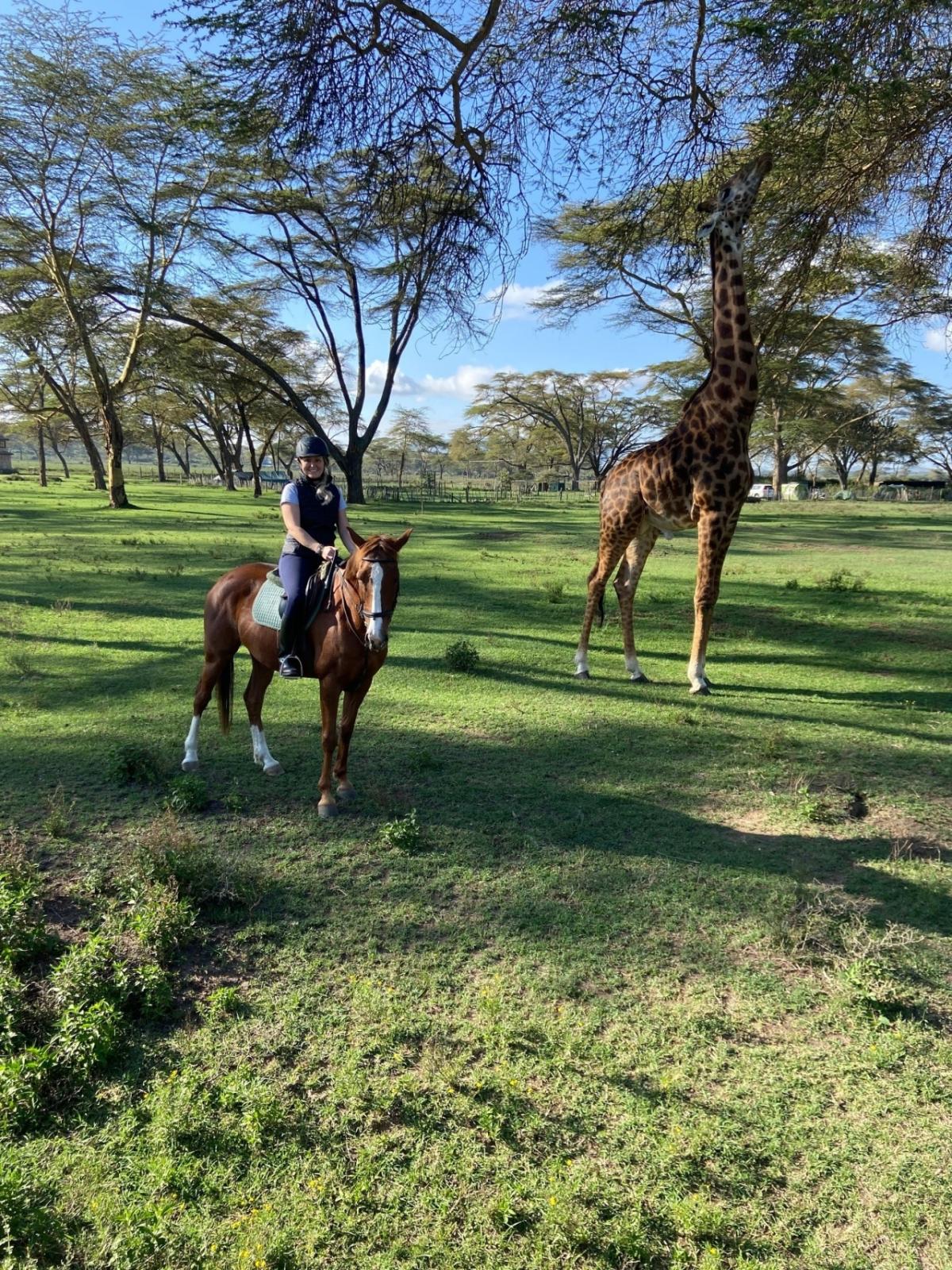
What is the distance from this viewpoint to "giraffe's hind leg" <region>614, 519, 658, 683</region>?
24.8ft

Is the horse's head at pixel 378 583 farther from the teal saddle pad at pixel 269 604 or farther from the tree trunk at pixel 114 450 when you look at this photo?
the tree trunk at pixel 114 450

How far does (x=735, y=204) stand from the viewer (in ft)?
19.8

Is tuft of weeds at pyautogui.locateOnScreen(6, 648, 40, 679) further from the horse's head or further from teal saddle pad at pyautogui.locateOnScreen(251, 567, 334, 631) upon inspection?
the horse's head

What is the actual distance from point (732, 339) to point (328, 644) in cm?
487

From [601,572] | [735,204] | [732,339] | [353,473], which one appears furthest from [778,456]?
[735,204]

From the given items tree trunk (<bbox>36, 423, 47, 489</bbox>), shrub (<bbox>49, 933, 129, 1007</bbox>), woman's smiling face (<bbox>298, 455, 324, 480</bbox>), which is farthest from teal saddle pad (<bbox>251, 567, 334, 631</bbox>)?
tree trunk (<bbox>36, 423, 47, 489</bbox>)

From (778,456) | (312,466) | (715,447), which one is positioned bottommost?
(312,466)

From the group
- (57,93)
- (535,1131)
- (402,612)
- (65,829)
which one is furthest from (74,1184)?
(57,93)

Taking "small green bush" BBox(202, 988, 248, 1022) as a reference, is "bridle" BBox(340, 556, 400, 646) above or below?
above

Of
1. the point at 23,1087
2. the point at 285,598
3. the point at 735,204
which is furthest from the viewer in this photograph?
the point at 735,204

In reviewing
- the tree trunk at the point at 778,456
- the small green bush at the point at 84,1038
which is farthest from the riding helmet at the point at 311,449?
the tree trunk at the point at 778,456

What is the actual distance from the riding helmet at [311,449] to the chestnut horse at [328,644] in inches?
26.6

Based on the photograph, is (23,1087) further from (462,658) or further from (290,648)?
(462,658)

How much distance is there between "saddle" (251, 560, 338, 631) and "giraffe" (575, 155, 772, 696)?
150 inches
